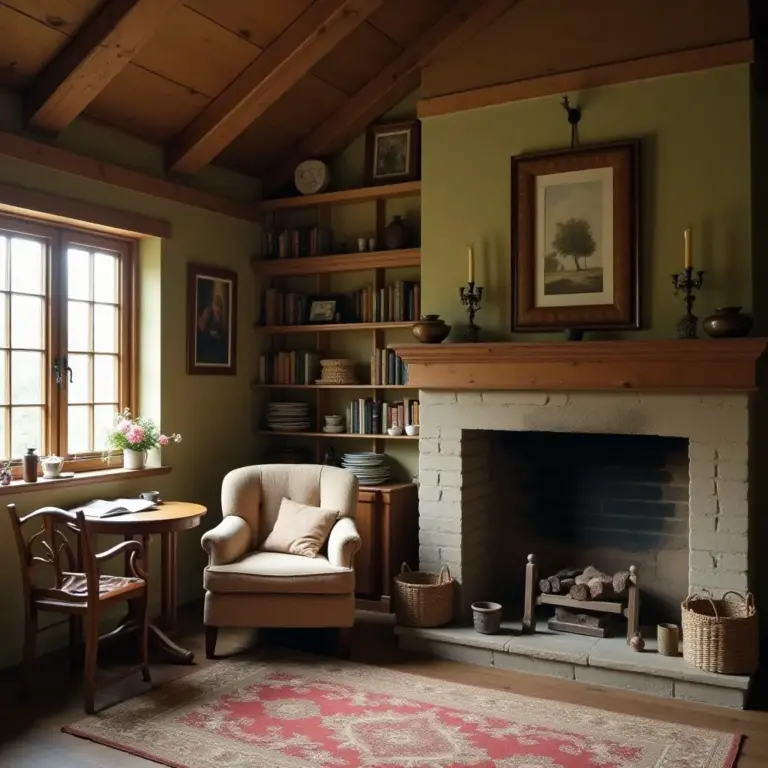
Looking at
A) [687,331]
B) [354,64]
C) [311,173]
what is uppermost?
[354,64]

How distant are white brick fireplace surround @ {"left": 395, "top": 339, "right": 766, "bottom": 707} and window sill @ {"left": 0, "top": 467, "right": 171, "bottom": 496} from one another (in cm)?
154

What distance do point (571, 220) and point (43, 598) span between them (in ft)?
9.97

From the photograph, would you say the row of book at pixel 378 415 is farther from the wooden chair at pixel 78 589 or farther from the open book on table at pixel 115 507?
the wooden chair at pixel 78 589

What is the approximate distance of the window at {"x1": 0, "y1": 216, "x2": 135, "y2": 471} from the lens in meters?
4.07

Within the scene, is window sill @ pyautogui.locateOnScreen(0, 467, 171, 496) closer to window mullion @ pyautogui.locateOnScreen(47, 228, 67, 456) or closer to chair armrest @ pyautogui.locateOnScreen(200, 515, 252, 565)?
window mullion @ pyautogui.locateOnScreen(47, 228, 67, 456)

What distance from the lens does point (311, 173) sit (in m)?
5.31

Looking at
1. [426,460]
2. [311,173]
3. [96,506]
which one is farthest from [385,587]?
[311,173]

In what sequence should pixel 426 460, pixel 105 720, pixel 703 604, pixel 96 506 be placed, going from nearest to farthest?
pixel 105 720, pixel 703 604, pixel 96 506, pixel 426 460

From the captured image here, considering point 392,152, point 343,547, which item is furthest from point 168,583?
point 392,152

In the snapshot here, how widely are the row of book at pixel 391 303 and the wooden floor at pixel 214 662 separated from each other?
74.3 inches

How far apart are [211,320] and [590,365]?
7.97 feet

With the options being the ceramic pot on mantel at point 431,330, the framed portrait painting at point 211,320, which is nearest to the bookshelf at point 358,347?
the framed portrait painting at point 211,320

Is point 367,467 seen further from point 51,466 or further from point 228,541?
point 51,466

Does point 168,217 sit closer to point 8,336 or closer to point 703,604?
point 8,336
